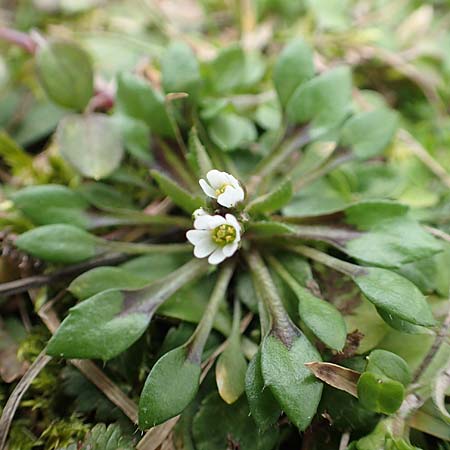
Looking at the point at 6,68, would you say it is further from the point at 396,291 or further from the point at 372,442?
the point at 372,442

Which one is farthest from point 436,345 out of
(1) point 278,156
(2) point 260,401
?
(1) point 278,156

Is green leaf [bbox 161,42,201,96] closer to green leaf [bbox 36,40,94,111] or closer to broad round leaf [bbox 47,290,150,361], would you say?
green leaf [bbox 36,40,94,111]

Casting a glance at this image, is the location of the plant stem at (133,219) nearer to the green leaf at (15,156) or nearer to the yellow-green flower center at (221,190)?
the yellow-green flower center at (221,190)

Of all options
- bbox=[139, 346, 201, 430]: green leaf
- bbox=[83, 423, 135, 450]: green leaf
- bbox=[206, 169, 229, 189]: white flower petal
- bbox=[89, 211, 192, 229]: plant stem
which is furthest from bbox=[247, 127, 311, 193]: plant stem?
bbox=[83, 423, 135, 450]: green leaf

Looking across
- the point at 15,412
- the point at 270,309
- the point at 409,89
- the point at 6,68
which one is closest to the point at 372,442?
the point at 270,309

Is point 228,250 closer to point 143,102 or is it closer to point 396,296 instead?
point 396,296

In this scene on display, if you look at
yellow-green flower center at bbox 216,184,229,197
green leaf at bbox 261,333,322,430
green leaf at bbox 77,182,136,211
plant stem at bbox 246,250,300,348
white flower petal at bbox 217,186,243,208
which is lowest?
green leaf at bbox 77,182,136,211

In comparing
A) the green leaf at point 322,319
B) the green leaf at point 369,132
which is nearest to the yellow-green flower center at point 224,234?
the green leaf at point 322,319
